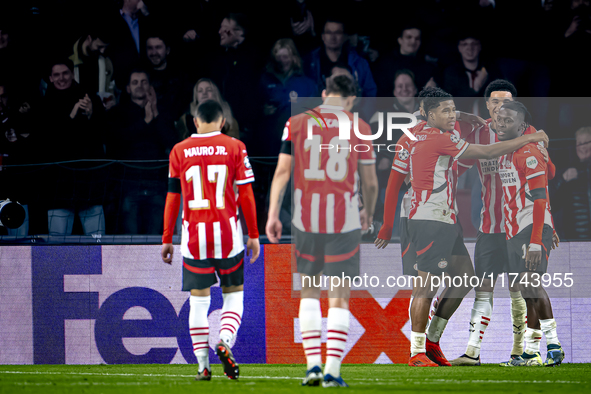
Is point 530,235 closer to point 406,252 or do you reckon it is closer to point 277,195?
point 406,252

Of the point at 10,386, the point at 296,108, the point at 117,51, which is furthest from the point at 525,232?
the point at 117,51

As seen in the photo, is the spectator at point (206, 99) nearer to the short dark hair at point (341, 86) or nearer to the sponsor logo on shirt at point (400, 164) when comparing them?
→ the sponsor logo on shirt at point (400, 164)

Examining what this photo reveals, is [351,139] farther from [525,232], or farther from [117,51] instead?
[117,51]

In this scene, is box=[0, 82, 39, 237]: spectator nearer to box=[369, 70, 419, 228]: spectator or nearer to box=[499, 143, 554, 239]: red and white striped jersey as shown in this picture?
box=[369, 70, 419, 228]: spectator

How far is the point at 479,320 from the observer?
228 inches

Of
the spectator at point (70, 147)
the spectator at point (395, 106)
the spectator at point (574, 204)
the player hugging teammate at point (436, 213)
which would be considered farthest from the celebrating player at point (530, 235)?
the spectator at point (70, 147)

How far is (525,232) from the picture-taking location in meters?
5.72

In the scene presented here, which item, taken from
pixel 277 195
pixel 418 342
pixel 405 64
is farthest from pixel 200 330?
pixel 405 64

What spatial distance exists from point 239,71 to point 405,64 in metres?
1.93

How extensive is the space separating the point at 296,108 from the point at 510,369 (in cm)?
356

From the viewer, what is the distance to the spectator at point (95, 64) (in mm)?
8062

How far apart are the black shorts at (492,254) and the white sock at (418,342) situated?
79 cm

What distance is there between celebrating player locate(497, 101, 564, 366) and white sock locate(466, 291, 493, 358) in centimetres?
31

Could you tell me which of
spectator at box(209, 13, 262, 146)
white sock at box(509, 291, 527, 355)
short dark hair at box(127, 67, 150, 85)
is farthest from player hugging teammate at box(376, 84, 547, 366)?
short dark hair at box(127, 67, 150, 85)
